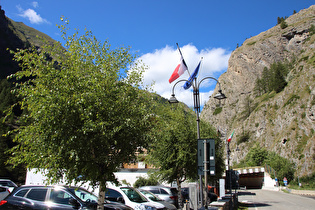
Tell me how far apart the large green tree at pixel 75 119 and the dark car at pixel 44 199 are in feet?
1.60

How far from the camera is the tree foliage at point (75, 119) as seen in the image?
25.2ft

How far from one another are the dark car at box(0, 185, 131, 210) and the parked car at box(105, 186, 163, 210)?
116 inches

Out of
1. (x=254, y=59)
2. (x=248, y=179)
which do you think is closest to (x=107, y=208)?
(x=248, y=179)

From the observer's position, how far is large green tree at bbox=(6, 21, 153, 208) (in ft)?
25.3

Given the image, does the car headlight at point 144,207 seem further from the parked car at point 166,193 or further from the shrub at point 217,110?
the shrub at point 217,110

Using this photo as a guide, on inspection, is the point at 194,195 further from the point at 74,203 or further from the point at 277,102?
the point at 277,102

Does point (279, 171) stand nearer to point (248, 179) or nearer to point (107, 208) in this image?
point (248, 179)

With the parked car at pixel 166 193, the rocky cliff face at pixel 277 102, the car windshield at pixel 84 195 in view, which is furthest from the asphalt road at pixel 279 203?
the car windshield at pixel 84 195

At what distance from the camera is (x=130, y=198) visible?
11.5 meters

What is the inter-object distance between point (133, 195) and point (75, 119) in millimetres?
5561

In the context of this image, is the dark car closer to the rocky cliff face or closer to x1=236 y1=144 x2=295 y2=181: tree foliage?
the rocky cliff face

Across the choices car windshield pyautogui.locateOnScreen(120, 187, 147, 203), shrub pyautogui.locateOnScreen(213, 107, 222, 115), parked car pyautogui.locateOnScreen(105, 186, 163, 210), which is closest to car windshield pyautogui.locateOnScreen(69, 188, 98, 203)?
parked car pyautogui.locateOnScreen(105, 186, 163, 210)

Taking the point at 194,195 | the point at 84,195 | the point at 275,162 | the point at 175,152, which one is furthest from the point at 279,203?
the point at 275,162

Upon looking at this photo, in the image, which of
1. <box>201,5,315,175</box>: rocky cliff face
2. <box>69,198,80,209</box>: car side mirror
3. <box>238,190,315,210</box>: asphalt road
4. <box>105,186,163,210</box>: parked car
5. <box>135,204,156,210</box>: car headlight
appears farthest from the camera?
<box>201,5,315,175</box>: rocky cliff face
